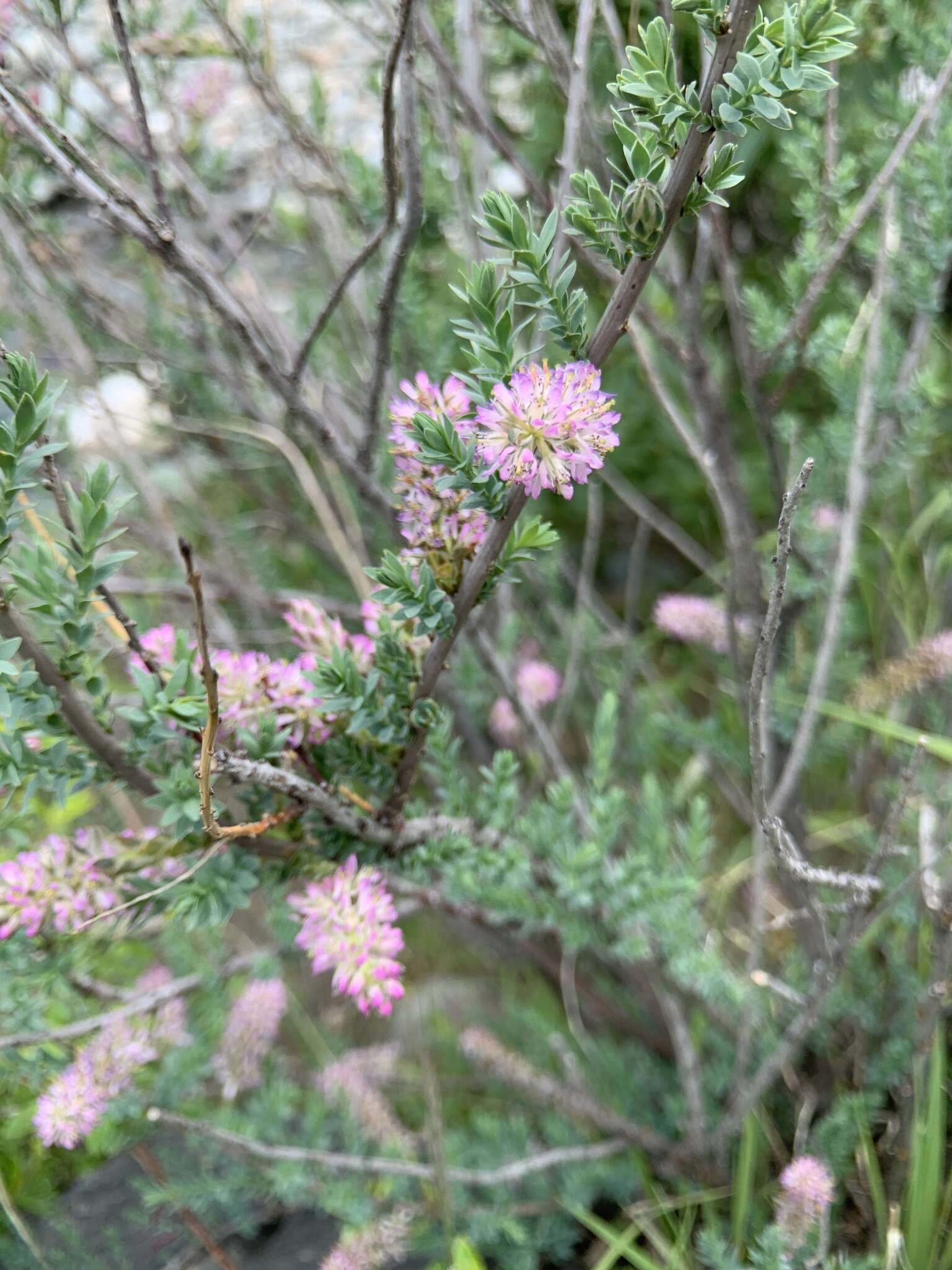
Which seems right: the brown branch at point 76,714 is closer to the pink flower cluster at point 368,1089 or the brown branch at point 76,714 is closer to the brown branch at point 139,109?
the brown branch at point 139,109

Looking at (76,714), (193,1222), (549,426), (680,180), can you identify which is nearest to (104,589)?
(76,714)

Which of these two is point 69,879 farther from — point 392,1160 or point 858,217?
point 858,217

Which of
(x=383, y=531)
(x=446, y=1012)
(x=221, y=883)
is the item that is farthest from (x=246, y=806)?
(x=446, y=1012)

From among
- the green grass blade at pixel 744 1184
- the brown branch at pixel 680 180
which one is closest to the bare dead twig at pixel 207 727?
the brown branch at pixel 680 180

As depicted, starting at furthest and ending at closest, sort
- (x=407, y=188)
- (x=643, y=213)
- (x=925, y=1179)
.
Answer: (x=925, y=1179)
(x=407, y=188)
(x=643, y=213)

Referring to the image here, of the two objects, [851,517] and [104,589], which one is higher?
[104,589]

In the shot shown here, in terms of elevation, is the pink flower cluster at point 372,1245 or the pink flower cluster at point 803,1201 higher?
the pink flower cluster at point 372,1245

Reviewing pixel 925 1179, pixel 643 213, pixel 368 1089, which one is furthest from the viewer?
pixel 368 1089

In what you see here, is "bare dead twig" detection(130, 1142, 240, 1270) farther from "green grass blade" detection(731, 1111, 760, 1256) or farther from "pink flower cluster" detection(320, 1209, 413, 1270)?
"green grass blade" detection(731, 1111, 760, 1256)
